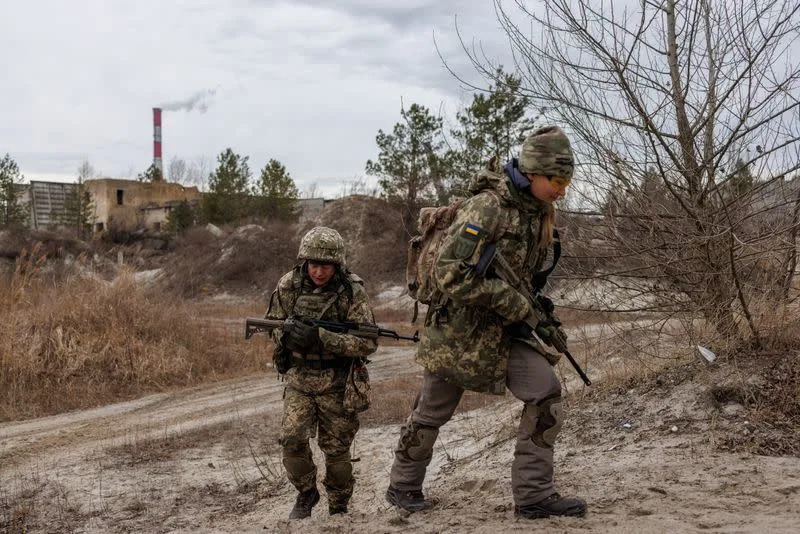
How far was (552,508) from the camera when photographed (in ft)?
11.8

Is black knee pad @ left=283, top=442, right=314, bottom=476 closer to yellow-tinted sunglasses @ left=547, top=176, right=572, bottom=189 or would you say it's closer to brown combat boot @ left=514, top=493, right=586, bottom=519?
brown combat boot @ left=514, top=493, right=586, bottom=519

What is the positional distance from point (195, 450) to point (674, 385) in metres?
4.46

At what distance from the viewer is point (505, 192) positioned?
358 cm

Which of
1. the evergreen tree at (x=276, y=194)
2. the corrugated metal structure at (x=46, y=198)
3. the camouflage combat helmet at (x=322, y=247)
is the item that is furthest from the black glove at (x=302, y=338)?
the corrugated metal structure at (x=46, y=198)

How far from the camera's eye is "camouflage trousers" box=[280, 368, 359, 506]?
432cm

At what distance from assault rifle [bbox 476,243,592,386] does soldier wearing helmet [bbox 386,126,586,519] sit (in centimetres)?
3

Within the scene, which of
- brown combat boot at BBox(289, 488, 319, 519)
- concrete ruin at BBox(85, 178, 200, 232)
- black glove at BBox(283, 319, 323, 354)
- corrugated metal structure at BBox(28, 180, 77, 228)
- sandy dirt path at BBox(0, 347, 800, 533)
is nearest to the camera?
sandy dirt path at BBox(0, 347, 800, 533)

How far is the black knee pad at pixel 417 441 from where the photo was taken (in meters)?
3.83

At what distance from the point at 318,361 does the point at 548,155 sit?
1.77 m

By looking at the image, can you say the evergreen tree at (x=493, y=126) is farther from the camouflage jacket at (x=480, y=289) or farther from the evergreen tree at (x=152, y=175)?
the evergreen tree at (x=152, y=175)

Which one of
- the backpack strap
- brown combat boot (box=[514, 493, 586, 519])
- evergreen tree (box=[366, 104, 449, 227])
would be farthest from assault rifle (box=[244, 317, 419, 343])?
evergreen tree (box=[366, 104, 449, 227])

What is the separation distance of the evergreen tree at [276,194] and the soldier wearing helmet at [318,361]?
35.5 metres

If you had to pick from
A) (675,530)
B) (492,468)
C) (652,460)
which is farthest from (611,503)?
(492,468)

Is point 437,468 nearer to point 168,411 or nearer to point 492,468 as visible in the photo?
point 492,468
